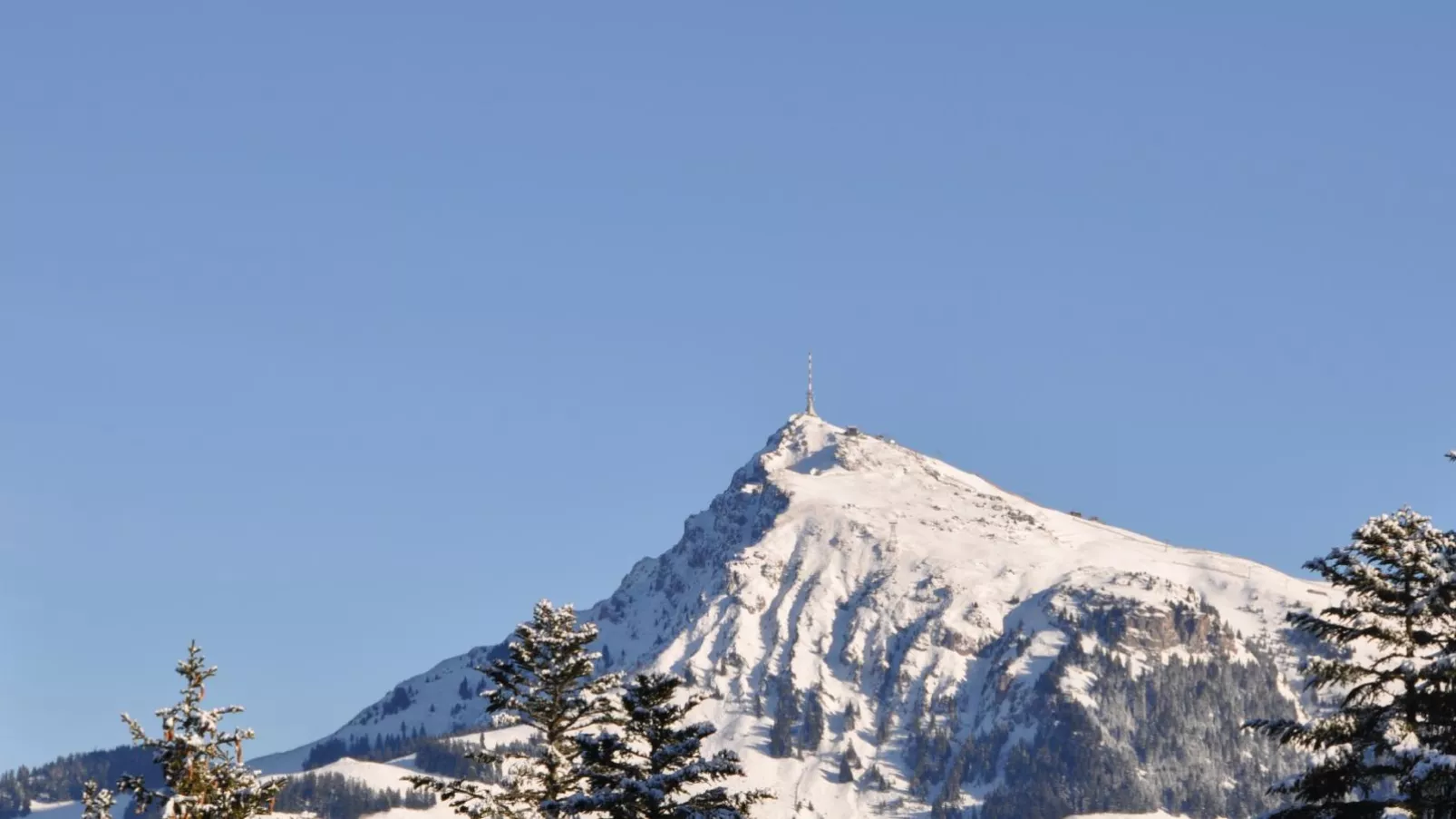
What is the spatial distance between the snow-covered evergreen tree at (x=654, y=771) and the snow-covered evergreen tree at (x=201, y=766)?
869 cm

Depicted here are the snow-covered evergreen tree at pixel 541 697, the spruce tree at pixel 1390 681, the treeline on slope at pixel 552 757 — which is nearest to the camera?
the spruce tree at pixel 1390 681

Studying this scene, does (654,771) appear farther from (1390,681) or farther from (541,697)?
(1390,681)

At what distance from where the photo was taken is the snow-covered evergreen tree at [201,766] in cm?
5934

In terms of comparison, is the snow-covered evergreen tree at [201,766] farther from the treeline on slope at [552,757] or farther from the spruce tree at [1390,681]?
the spruce tree at [1390,681]

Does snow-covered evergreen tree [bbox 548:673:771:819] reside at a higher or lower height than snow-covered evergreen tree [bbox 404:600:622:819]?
lower

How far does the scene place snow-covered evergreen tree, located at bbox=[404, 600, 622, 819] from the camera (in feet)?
240

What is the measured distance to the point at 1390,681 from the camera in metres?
51.3

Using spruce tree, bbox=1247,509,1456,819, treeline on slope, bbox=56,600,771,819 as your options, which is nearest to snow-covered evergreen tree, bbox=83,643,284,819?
treeline on slope, bbox=56,600,771,819

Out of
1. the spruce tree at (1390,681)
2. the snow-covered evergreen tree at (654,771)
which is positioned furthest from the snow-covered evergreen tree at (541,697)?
the spruce tree at (1390,681)

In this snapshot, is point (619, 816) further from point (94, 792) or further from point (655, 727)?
point (94, 792)

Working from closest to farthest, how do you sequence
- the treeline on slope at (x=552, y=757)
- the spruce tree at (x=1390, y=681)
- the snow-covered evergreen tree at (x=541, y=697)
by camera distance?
the spruce tree at (x=1390, y=681) < the treeline on slope at (x=552, y=757) < the snow-covered evergreen tree at (x=541, y=697)

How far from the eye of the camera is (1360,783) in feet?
179

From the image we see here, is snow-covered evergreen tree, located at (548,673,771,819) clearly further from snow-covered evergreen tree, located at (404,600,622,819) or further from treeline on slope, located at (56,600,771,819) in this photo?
snow-covered evergreen tree, located at (404,600,622,819)

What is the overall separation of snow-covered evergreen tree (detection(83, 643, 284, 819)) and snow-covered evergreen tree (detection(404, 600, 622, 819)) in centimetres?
1269
